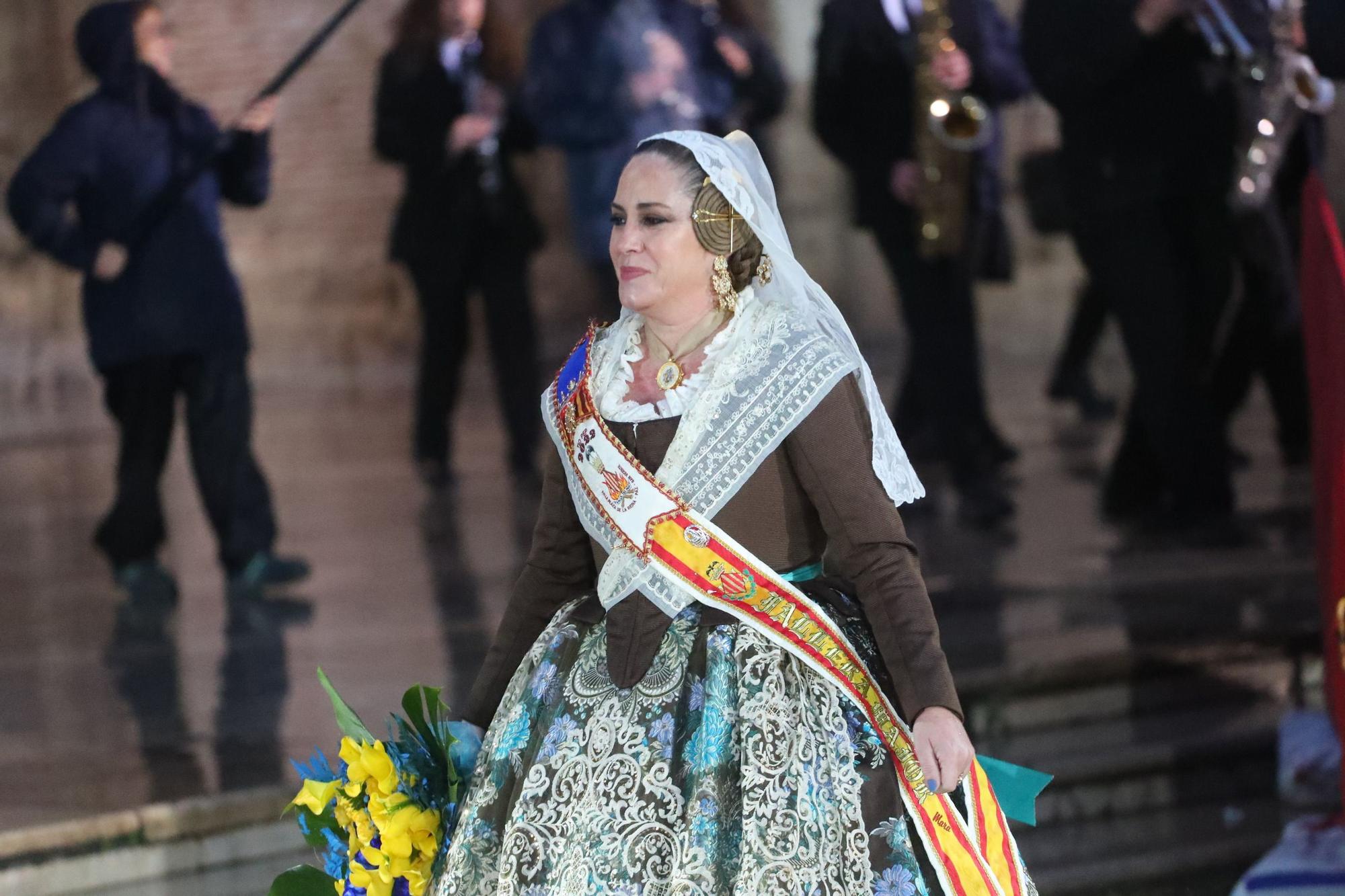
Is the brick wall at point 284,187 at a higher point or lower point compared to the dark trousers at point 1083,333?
higher

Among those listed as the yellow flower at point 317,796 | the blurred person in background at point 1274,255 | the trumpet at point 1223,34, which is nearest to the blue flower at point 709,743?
the yellow flower at point 317,796

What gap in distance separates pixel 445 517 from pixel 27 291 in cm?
155

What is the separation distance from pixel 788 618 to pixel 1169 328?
4.33 m

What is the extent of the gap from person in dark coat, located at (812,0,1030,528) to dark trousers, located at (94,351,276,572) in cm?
229

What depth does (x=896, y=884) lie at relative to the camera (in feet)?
7.48

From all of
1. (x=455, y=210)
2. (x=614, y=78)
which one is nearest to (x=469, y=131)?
(x=455, y=210)

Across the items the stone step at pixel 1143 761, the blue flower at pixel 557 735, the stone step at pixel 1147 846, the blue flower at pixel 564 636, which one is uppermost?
the blue flower at pixel 564 636

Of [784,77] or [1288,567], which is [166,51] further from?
[1288,567]

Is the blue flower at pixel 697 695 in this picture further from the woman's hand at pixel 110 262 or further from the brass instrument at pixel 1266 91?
the brass instrument at pixel 1266 91

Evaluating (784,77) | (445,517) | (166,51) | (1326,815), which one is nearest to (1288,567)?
(1326,815)

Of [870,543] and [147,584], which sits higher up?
[870,543]

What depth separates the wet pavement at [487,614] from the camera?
13.5 ft

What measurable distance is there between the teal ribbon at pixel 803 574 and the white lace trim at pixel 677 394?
276 millimetres

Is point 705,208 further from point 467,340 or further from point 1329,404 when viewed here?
point 467,340
